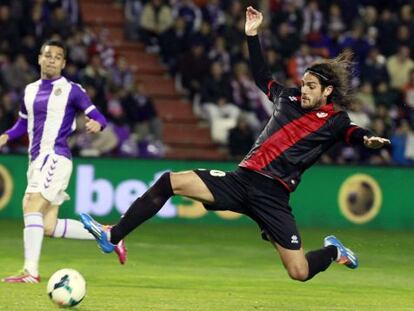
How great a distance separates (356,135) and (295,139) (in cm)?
53

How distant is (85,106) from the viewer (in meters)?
11.9

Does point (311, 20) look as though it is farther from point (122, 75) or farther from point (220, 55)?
point (122, 75)

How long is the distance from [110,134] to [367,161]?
14.4 ft

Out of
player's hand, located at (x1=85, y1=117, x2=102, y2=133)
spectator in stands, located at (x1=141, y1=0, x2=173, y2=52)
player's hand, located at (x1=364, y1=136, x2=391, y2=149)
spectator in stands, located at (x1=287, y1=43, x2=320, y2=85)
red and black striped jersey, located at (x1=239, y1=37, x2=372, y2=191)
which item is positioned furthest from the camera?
spectator in stands, located at (x1=141, y1=0, x2=173, y2=52)

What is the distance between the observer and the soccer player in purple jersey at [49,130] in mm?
11711

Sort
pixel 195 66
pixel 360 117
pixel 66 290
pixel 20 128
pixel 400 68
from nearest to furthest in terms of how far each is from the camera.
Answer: pixel 66 290 < pixel 20 128 < pixel 360 117 < pixel 195 66 < pixel 400 68

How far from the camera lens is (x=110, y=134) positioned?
20578mm

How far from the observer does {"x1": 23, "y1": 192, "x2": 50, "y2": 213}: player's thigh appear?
38.3ft

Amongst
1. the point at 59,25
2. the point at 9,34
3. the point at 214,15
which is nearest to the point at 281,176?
the point at 9,34

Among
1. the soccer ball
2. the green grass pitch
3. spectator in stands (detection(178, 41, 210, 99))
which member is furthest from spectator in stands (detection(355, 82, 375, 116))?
the soccer ball

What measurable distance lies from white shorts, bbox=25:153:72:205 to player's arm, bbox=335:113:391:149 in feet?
9.39

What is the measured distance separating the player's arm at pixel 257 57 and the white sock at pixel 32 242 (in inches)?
96.7

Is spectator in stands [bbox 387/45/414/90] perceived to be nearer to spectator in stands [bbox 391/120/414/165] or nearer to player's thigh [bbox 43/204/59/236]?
Result: spectator in stands [bbox 391/120/414/165]

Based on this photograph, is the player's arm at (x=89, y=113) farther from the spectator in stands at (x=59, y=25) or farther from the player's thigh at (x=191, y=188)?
the spectator in stands at (x=59, y=25)
